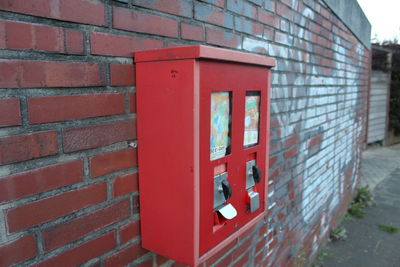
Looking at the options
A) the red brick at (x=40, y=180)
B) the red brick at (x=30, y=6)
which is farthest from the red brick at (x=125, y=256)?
the red brick at (x=30, y=6)

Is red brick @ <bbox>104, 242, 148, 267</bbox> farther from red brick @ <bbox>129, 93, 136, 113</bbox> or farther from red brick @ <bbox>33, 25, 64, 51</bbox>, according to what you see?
red brick @ <bbox>33, 25, 64, 51</bbox>

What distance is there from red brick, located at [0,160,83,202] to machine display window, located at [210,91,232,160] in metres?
0.48

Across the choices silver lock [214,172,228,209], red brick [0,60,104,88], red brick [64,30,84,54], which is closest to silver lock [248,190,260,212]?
silver lock [214,172,228,209]

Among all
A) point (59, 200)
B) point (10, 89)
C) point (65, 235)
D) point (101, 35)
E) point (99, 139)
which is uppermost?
point (101, 35)

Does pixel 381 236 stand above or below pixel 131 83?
below

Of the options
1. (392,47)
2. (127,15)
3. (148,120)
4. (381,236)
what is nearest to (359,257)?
(381,236)

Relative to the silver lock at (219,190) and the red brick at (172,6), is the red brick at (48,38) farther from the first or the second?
the silver lock at (219,190)

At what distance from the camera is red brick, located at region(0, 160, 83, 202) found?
2.93ft

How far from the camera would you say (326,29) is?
10.3 ft

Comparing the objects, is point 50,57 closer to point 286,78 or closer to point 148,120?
point 148,120

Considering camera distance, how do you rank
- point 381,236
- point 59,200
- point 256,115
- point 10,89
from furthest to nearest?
point 381,236
point 256,115
point 59,200
point 10,89

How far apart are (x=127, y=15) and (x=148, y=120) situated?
0.39m

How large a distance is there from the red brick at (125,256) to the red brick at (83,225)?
0.13m

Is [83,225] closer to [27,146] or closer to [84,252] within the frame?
[84,252]
